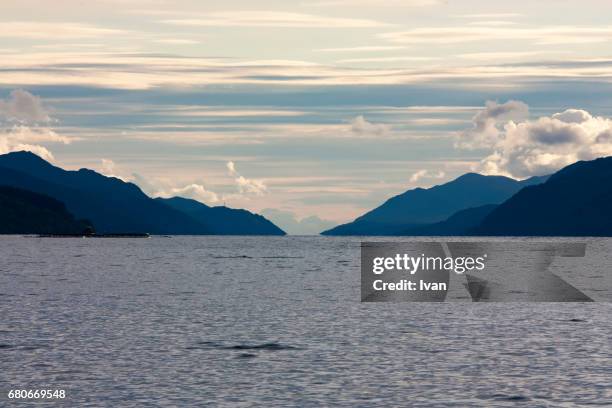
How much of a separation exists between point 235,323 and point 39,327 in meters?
15.0

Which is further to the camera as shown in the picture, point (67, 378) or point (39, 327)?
point (39, 327)

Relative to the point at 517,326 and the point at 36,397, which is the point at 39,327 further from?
the point at 517,326

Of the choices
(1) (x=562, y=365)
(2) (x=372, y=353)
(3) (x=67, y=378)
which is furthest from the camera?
(2) (x=372, y=353)

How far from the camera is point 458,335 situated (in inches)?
2773

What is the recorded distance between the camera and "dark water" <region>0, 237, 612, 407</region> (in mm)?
46469

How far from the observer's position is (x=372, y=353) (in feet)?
196

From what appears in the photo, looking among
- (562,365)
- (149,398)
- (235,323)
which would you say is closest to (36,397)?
(149,398)

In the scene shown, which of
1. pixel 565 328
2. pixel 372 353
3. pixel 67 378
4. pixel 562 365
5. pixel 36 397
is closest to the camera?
pixel 36 397

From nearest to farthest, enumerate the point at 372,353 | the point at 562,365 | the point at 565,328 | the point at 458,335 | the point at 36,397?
the point at 36,397
the point at 562,365
the point at 372,353
the point at 458,335
the point at 565,328

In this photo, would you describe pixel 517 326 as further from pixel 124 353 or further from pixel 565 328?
pixel 124 353

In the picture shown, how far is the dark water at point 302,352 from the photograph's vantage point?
152 feet

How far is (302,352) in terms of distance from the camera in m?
59.8

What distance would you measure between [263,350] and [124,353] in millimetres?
8374

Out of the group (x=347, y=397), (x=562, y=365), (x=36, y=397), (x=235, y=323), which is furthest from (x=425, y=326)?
(x=36, y=397)
